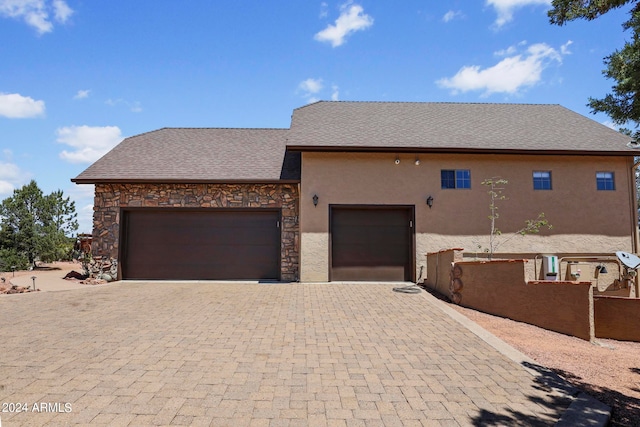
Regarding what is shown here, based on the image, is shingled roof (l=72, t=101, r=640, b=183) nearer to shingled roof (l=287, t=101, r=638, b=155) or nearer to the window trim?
shingled roof (l=287, t=101, r=638, b=155)

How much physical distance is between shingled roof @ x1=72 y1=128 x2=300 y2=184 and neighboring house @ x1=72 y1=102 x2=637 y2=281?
90 millimetres

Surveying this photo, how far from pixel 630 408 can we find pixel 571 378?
67 cm

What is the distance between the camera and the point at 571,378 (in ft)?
13.4

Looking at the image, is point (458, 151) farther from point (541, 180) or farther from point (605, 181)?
point (605, 181)

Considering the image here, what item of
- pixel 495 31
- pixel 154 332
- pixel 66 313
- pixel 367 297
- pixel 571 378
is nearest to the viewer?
pixel 571 378

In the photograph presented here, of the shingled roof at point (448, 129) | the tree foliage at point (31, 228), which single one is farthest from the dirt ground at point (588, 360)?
the tree foliage at point (31, 228)

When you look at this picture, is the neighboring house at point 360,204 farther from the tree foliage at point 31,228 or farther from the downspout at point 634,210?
the tree foliage at point 31,228

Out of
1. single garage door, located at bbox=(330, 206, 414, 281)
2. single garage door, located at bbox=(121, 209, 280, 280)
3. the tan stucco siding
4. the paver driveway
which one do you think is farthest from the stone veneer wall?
the paver driveway

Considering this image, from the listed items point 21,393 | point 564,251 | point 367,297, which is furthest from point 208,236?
point 564,251

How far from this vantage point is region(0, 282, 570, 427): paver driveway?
3082 millimetres

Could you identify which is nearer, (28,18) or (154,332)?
(154,332)

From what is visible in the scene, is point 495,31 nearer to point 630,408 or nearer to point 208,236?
point 630,408

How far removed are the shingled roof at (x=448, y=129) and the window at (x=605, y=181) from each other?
Answer: 82cm

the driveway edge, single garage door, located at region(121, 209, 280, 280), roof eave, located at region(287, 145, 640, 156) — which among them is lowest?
the driveway edge
